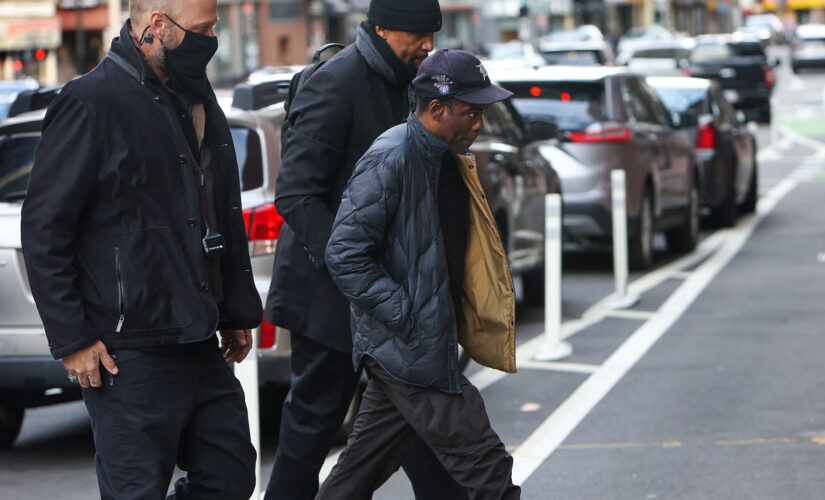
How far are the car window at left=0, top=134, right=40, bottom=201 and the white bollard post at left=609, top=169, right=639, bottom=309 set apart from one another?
5.04m

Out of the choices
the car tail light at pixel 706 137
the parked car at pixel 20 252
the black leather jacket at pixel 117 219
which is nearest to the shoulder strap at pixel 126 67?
the black leather jacket at pixel 117 219

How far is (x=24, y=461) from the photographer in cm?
717

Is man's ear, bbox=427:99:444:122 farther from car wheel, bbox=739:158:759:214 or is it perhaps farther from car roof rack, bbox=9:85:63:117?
car wheel, bbox=739:158:759:214

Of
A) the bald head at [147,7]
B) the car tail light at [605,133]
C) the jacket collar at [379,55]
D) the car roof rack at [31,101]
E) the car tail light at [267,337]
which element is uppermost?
the bald head at [147,7]

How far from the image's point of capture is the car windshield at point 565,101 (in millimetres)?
13117

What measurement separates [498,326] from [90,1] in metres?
45.3

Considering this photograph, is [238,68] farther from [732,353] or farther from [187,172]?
[187,172]

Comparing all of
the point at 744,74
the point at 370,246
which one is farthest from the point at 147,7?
the point at 744,74

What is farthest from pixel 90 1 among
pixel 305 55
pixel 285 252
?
pixel 285 252

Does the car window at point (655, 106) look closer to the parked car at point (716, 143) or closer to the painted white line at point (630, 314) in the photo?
the parked car at point (716, 143)

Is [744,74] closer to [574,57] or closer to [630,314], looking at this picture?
[574,57]

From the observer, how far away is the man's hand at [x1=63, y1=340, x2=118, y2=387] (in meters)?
3.88

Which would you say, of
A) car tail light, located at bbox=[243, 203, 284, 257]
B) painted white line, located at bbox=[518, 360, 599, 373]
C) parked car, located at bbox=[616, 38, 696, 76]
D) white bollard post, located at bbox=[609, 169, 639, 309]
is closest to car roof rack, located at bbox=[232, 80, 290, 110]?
car tail light, located at bbox=[243, 203, 284, 257]

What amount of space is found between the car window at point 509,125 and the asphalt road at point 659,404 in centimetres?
129
